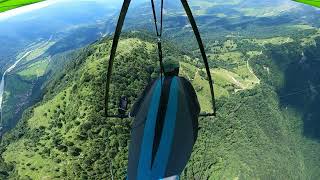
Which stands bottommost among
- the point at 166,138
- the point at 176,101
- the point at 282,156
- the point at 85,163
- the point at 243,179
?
the point at 282,156

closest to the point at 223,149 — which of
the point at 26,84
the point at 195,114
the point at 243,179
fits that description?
the point at 243,179

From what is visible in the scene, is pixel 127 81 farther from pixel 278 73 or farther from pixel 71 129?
pixel 278 73

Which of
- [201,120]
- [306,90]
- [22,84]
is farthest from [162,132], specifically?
[306,90]

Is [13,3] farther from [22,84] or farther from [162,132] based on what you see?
[22,84]

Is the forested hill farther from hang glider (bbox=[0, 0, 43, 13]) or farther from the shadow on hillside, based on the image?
hang glider (bbox=[0, 0, 43, 13])

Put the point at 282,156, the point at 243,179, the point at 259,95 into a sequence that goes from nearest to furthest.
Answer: the point at 243,179 → the point at 282,156 → the point at 259,95

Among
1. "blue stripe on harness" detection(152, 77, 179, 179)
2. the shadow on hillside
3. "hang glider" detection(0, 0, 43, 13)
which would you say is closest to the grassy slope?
the shadow on hillside

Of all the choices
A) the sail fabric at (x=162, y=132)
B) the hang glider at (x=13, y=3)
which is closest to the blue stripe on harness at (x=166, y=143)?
→ the sail fabric at (x=162, y=132)
